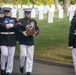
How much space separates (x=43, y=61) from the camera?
12.4m

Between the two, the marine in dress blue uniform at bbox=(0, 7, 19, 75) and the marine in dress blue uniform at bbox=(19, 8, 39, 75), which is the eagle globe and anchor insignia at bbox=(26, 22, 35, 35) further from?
the marine in dress blue uniform at bbox=(0, 7, 19, 75)

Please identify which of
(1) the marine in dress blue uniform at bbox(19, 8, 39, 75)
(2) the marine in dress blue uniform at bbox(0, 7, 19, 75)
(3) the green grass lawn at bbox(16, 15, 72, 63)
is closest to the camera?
(2) the marine in dress blue uniform at bbox(0, 7, 19, 75)

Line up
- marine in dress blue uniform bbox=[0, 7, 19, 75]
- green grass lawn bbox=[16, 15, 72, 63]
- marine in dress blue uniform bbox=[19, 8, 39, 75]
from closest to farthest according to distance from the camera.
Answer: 1. marine in dress blue uniform bbox=[0, 7, 19, 75]
2. marine in dress blue uniform bbox=[19, 8, 39, 75]
3. green grass lawn bbox=[16, 15, 72, 63]

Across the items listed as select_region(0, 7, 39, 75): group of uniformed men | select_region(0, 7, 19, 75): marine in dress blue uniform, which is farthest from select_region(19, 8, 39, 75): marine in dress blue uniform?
select_region(0, 7, 19, 75): marine in dress blue uniform

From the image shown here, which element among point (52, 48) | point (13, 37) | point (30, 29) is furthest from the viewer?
point (52, 48)

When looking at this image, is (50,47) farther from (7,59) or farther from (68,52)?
(7,59)

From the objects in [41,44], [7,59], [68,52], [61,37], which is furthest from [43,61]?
[61,37]

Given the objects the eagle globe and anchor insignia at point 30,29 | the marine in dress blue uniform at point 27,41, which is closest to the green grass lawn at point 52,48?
the marine in dress blue uniform at point 27,41

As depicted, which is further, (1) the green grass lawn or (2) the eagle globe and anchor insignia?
(1) the green grass lawn

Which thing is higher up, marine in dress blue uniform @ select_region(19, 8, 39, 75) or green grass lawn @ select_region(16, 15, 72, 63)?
marine in dress blue uniform @ select_region(19, 8, 39, 75)

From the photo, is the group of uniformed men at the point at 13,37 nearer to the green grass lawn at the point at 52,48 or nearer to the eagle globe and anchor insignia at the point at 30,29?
the eagle globe and anchor insignia at the point at 30,29

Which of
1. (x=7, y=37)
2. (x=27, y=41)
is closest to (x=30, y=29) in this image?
(x=27, y=41)

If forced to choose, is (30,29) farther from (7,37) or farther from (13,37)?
(7,37)

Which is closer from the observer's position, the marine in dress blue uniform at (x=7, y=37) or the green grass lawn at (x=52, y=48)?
the marine in dress blue uniform at (x=7, y=37)
